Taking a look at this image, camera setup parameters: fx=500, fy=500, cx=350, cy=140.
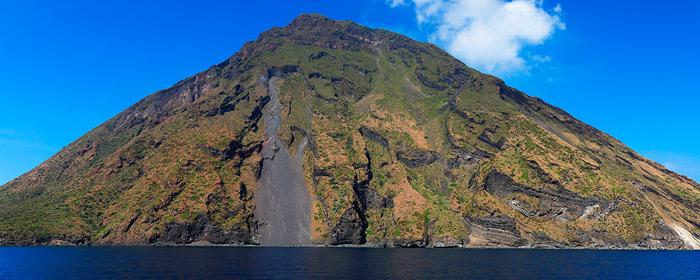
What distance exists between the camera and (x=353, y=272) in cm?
9594

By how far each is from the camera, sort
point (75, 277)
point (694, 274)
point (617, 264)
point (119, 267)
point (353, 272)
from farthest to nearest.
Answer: point (617, 264) → point (694, 274) → point (119, 267) → point (353, 272) → point (75, 277)

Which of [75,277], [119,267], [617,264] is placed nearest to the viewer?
[75,277]

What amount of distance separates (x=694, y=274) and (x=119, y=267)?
12239 centimetres

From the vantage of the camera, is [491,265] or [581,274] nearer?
[581,274]

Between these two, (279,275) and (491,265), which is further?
(491,265)

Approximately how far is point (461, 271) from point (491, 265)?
1712cm

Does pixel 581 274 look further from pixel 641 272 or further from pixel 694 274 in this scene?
pixel 694 274

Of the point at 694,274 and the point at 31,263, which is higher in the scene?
the point at 31,263

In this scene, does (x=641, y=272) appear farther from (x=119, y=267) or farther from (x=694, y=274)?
(x=119, y=267)

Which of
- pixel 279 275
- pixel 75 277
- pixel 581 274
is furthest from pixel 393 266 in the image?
pixel 75 277

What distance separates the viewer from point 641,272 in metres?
110

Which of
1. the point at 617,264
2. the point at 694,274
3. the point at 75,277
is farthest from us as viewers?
the point at 617,264

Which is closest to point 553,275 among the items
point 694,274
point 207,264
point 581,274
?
point 581,274

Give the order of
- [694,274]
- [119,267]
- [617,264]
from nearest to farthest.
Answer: [119,267] < [694,274] < [617,264]
